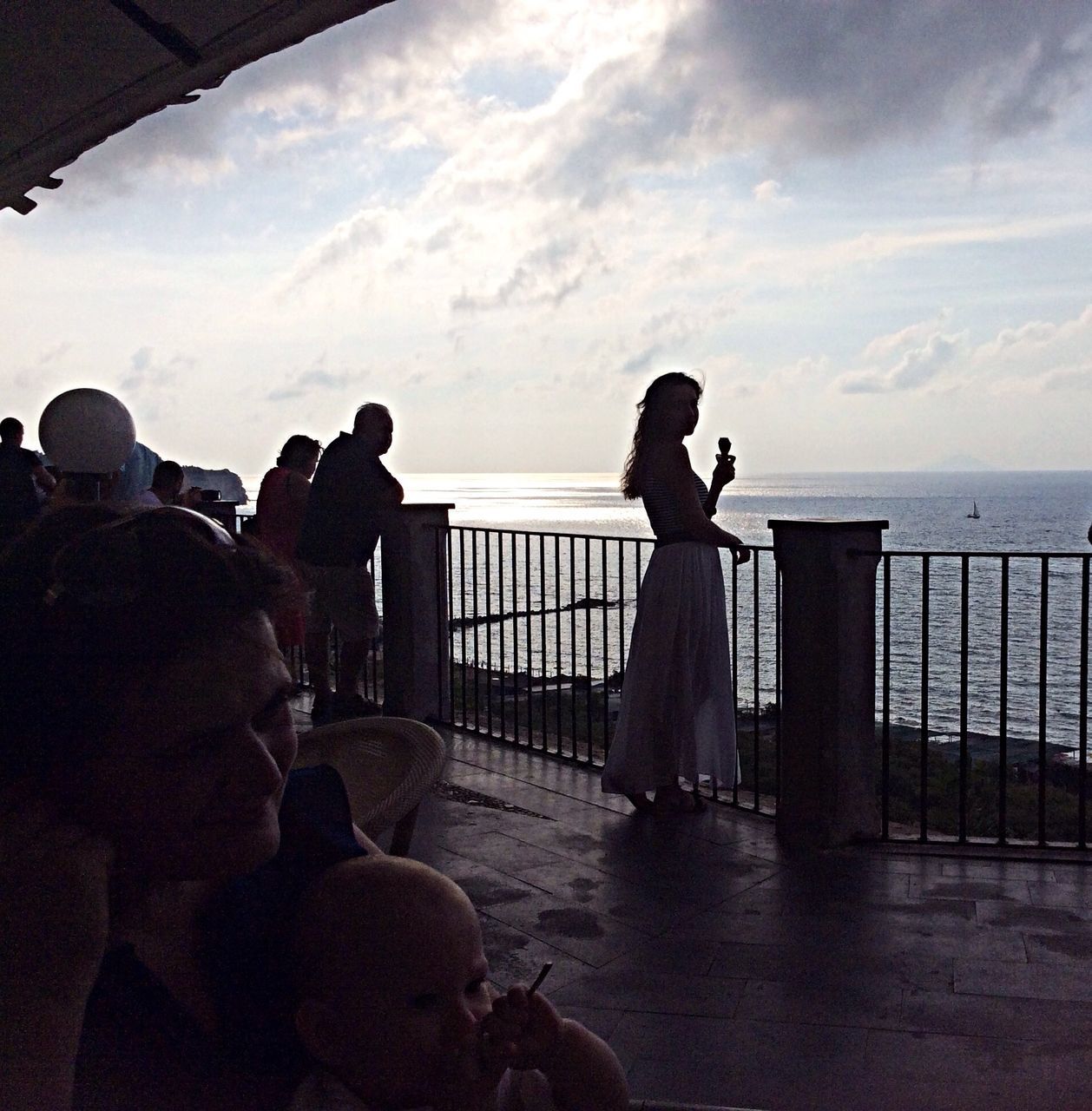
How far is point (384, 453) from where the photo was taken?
7.07m

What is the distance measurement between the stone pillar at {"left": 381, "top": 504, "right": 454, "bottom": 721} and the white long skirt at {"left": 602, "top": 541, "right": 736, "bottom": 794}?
2427 millimetres

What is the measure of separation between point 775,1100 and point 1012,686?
43048 mm

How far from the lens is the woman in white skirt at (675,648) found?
509cm

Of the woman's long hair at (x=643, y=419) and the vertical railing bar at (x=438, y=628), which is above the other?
the woman's long hair at (x=643, y=419)

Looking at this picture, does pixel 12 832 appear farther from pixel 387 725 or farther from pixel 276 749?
pixel 387 725

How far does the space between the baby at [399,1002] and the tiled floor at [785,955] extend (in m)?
1.68

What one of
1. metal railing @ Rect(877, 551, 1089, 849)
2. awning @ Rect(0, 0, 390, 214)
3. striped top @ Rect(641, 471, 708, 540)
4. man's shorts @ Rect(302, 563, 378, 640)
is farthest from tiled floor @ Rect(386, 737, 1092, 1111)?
awning @ Rect(0, 0, 390, 214)

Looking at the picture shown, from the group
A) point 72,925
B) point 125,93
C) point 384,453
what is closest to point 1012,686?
point 384,453

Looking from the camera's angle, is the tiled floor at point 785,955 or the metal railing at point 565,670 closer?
the tiled floor at point 785,955

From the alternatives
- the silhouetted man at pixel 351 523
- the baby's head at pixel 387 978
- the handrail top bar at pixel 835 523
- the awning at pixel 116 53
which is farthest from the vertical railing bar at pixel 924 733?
the baby's head at pixel 387 978

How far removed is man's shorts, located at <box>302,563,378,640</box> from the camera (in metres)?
7.05

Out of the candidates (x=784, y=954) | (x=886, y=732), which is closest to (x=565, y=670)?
(x=886, y=732)

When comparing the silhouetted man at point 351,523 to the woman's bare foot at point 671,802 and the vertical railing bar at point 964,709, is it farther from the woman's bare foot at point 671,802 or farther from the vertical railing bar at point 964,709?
the vertical railing bar at point 964,709

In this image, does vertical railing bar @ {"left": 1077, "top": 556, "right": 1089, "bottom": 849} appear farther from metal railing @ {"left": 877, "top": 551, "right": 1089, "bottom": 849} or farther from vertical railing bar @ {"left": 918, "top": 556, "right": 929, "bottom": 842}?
vertical railing bar @ {"left": 918, "top": 556, "right": 929, "bottom": 842}
